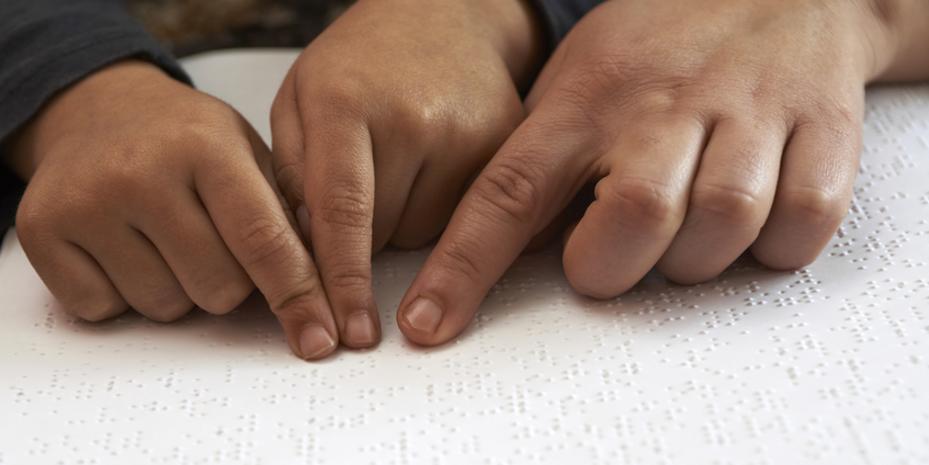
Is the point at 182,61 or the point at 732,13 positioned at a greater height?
the point at 732,13

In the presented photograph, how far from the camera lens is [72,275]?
1.59 feet

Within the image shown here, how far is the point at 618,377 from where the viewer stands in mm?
417

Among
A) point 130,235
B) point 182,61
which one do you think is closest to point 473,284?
point 130,235

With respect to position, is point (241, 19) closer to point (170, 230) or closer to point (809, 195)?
point (170, 230)

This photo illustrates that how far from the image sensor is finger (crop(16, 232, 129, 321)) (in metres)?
0.49

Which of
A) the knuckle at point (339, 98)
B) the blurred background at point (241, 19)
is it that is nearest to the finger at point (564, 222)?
the knuckle at point (339, 98)

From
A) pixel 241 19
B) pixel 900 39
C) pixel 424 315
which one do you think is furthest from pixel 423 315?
pixel 241 19

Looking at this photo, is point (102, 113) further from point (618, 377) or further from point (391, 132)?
point (618, 377)

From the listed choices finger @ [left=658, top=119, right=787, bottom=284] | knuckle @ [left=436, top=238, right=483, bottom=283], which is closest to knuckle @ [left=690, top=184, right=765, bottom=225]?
finger @ [left=658, top=119, right=787, bottom=284]

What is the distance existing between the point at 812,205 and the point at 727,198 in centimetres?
4

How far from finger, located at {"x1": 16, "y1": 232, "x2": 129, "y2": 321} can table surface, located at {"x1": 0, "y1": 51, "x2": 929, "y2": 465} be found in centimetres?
2

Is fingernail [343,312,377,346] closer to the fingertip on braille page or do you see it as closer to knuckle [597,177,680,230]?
the fingertip on braille page

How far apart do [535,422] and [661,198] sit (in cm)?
12

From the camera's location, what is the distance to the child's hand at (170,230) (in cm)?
47
